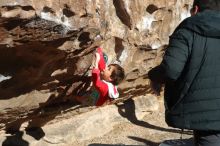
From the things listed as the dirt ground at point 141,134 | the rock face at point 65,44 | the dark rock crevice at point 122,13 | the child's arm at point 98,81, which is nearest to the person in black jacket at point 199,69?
the rock face at point 65,44

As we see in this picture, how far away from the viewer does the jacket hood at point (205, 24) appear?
123 inches

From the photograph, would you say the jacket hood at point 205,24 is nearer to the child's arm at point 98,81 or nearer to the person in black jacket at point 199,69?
the person in black jacket at point 199,69

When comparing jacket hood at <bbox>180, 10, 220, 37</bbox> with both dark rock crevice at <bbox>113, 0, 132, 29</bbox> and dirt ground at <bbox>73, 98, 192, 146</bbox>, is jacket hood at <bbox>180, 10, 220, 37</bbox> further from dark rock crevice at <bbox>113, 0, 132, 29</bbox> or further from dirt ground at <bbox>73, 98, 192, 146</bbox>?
dirt ground at <bbox>73, 98, 192, 146</bbox>

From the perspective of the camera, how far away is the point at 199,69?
3.17m

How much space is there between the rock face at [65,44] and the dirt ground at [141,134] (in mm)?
492

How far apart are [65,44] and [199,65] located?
1.51m

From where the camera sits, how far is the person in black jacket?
3.14 meters

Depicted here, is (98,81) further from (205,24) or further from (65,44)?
(205,24)

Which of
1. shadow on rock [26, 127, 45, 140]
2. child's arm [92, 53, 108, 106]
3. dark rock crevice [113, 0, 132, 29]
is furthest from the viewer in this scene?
shadow on rock [26, 127, 45, 140]

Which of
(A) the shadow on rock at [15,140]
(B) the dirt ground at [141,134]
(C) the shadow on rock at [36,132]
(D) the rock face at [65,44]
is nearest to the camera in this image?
(D) the rock face at [65,44]

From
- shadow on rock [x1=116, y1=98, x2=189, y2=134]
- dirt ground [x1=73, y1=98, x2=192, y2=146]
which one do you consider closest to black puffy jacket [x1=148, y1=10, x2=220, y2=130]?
dirt ground [x1=73, y1=98, x2=192, y2=146]

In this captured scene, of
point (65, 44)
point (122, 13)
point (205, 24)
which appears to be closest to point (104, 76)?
point (65, 44)

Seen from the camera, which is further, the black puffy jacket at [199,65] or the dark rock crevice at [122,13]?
the dark rock crevice at [122,13]

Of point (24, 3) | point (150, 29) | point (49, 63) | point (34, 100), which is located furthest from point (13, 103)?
point (150, 29)
